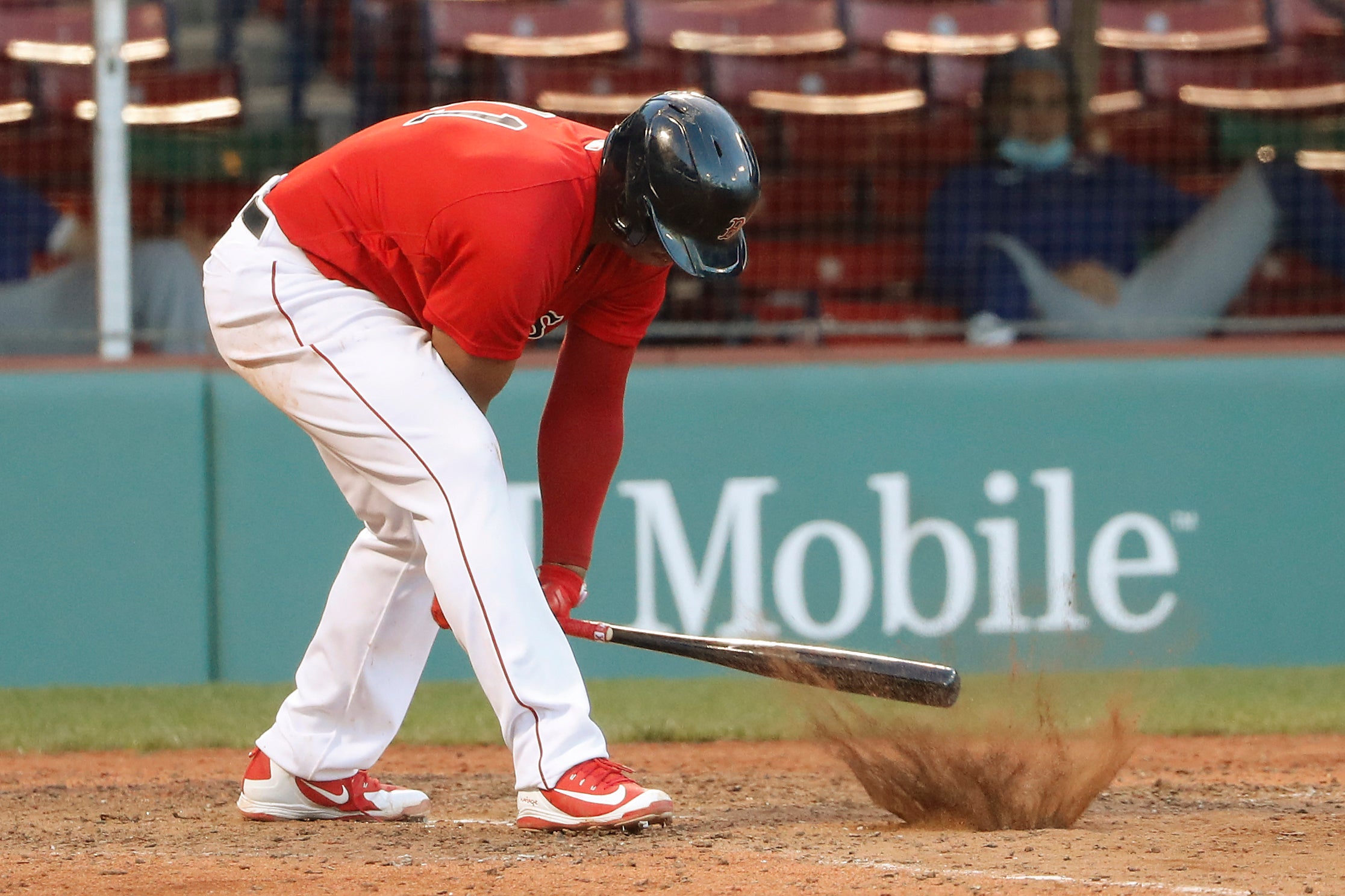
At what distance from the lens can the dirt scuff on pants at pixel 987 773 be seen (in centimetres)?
353

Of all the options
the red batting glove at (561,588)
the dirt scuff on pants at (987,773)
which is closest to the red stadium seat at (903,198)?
the dirt scuff on pants at (987,773)

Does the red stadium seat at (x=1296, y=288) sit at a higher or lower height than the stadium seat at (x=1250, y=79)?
lower

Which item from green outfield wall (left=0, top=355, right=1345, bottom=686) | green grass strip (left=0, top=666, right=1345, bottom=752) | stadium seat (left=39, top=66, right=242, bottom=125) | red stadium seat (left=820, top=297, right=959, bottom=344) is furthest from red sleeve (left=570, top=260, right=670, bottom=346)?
stadium seat (left=39, top=66, right=242, bottom=125)

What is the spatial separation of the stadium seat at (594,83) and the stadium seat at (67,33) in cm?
169

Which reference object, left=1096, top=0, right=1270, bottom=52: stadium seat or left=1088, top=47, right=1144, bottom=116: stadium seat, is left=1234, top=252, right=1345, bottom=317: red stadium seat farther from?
left=1096, top=0, right=1270, bottom=52: stadium seat

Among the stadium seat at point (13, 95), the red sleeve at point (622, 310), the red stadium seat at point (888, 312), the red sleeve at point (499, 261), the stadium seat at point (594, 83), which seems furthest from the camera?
the stadium seat at point (594, 83)

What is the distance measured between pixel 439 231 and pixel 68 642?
11.8 feet

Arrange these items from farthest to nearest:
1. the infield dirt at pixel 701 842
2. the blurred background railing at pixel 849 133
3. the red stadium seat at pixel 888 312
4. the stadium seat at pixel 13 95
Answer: the stadium seat at pixel 13 95
the red stadium seat at pixel 888 312
the blurred background railing at pixel 849 133
the infield dirt at pixel 701 842

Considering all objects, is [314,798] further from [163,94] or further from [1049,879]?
[163,94]

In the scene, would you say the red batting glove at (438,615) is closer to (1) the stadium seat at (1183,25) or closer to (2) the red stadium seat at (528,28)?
(2) the red stadium seat at (528,28)

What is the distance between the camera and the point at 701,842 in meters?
3.36

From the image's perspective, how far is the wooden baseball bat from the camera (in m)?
3.48

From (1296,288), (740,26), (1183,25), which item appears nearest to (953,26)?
(740,26)

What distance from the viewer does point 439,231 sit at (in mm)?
3207
